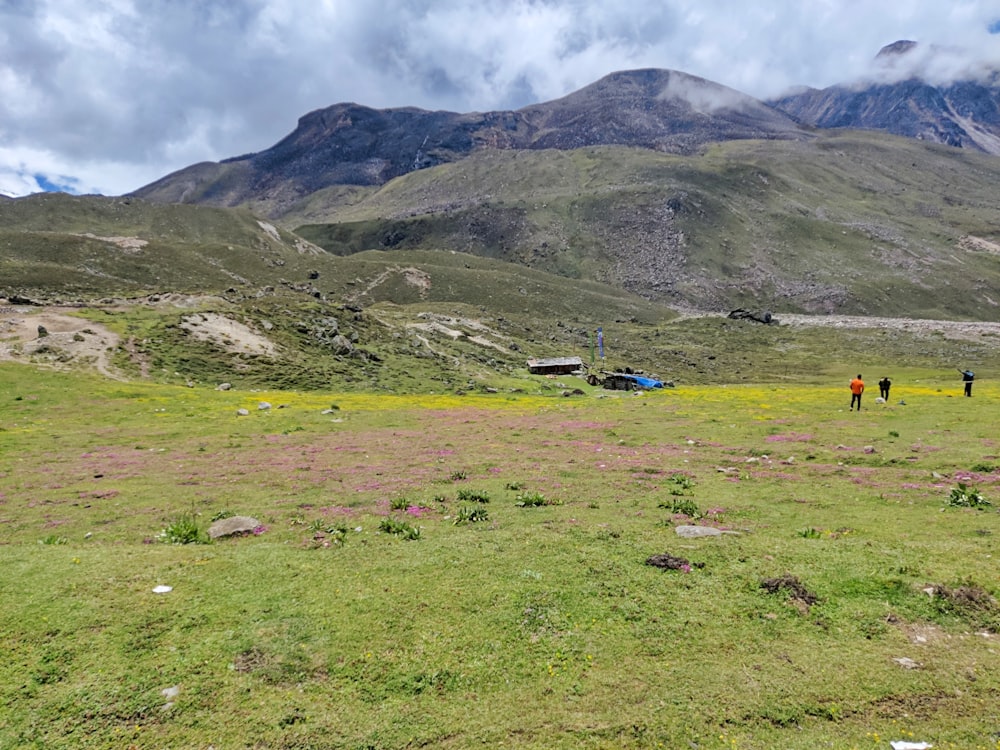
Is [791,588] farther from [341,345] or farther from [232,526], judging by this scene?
[341,345]

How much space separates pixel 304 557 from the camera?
12.5 m

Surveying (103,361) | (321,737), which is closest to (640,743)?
(321,737)

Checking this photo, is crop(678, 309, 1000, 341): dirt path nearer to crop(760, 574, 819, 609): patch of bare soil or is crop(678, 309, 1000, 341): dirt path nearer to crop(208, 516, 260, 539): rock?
crop(760, 574, 819, 609): patch of bare soil

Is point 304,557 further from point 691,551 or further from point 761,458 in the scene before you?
point 761,458

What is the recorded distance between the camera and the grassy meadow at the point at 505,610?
24.2 feet

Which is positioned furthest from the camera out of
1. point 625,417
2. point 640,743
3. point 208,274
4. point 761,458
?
point 208,274

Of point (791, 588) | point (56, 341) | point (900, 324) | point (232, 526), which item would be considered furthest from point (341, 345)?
point (900, 324)

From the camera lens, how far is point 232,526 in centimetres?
1488

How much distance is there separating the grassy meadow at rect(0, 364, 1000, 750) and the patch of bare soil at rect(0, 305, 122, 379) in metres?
37.5

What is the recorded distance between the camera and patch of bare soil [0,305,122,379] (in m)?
51.6

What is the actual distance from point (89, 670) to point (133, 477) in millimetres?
16849

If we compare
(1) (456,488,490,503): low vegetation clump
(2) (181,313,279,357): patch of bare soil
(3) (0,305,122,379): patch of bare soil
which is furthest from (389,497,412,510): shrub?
(2) (181,313,279,357): patch of bare soil

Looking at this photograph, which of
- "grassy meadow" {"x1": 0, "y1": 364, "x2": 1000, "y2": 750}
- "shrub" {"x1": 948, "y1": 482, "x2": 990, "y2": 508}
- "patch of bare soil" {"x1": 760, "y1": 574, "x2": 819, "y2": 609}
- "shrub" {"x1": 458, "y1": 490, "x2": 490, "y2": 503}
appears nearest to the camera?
"grassy meadow" {"x1": 0, "y1": 364, "x2": 1000, "y2": 750}

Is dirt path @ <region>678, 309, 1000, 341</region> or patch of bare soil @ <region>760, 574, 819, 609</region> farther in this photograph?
dirt path @ <region>678, 309, 1000, 341</region>
